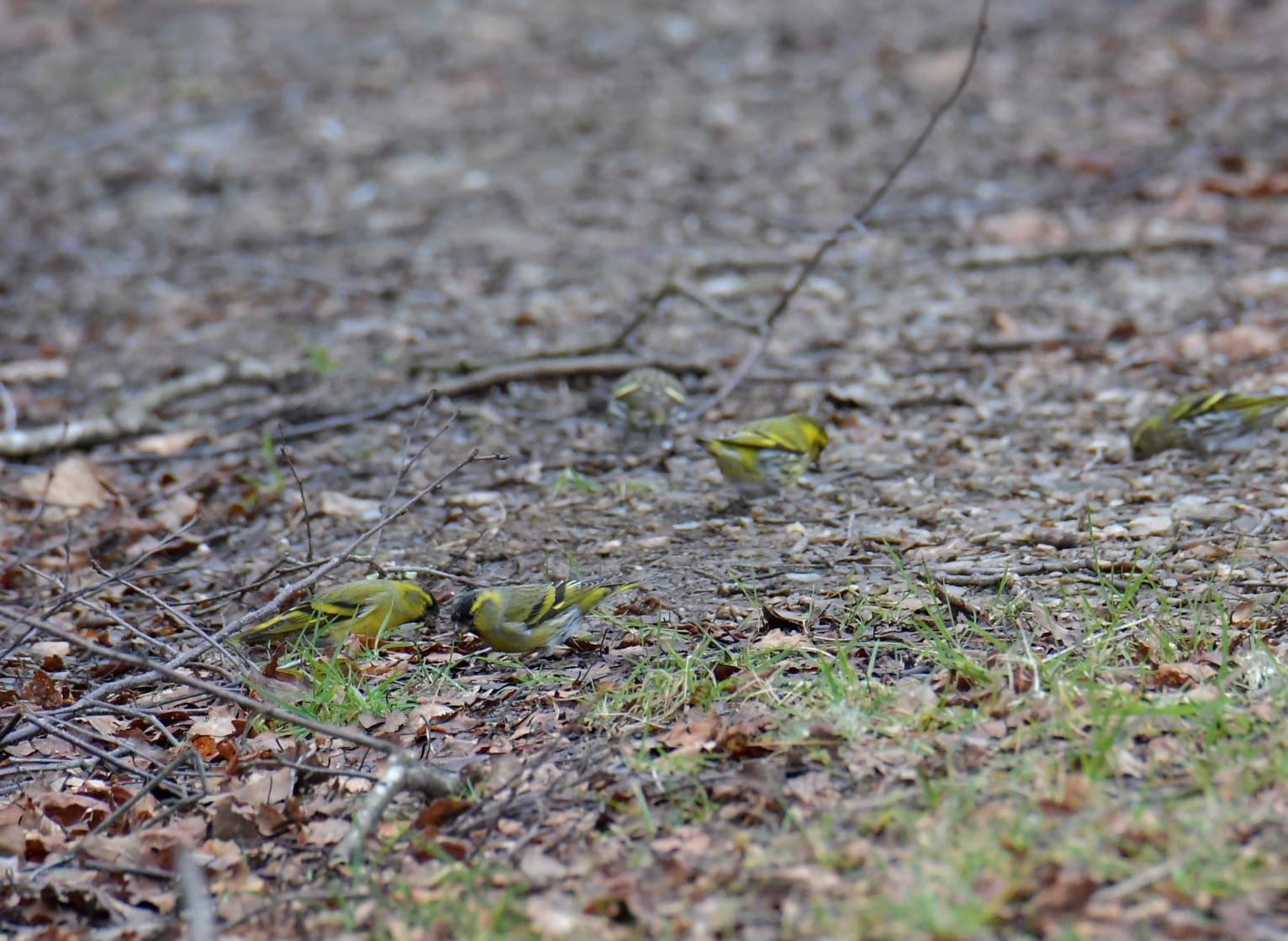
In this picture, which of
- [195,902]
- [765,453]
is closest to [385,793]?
[195,902]

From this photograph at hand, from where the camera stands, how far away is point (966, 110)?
1051 cm

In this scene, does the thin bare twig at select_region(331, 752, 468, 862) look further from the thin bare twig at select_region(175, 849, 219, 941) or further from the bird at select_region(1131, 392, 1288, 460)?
the bird at select_region(1131, 392, 1288, 460)

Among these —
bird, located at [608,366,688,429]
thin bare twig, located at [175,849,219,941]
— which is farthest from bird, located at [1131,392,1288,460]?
thin bare twig, located at [175,849,219,941]

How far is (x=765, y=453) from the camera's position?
4.91 metres

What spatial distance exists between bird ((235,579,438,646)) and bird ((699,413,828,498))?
1.39 metres

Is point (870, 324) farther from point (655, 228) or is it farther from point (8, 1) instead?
point (8, 1)

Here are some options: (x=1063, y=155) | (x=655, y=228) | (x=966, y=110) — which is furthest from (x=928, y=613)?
(x=966, y=110)

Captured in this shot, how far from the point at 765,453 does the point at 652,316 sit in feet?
9.05

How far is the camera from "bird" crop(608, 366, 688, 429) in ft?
18.9

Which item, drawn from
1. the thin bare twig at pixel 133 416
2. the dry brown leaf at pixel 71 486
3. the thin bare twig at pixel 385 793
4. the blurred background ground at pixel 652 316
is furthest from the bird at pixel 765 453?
the thin bare twig at pixel 133 416

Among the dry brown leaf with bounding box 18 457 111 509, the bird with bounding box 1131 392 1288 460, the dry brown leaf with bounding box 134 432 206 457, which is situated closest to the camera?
the bird with bounding box 1131 392 1288 460

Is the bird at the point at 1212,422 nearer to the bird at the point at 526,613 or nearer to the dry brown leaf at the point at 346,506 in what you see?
the bird at the point at 526,613

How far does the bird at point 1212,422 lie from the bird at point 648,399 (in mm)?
2112

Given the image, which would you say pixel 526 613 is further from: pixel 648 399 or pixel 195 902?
pixel 648 399
